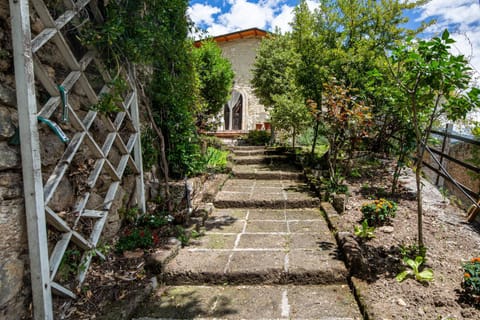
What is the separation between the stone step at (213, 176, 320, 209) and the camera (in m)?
4.26

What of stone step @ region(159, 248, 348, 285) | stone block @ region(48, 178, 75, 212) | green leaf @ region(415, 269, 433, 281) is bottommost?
stone step @ region(159, 248, 348, 285)

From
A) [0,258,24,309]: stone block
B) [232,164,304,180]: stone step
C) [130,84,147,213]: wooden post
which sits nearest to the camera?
[0,258,24,309]: stone block

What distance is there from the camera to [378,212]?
3.30 metres

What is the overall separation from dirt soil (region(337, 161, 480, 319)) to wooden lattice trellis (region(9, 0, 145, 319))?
2.25 m

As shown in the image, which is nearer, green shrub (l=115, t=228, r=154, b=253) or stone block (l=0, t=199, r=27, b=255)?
stone block (l=0, t=199, r=27, b=255)

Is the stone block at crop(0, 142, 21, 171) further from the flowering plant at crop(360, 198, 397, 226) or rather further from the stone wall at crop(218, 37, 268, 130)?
the stone wall at crop(218, 37, 268, 130)

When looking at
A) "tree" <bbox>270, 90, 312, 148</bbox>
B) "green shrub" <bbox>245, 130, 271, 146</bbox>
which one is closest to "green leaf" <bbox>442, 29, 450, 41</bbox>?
"tree" <bbox>270, 90, 312, 148</bbox>

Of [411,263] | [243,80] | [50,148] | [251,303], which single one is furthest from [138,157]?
[243,80]

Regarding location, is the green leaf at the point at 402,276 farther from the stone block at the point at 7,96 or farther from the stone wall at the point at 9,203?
the stone block at the point at 7,96

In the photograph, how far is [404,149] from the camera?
13.9 ft

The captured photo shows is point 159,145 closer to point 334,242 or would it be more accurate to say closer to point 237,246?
point 237,246

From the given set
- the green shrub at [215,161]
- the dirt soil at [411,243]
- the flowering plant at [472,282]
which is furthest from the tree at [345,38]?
the flowering plant at [472,282]

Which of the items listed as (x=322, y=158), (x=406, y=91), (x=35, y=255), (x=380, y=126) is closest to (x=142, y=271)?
(x=35, y=255)

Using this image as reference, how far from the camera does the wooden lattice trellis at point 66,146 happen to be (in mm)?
1718
